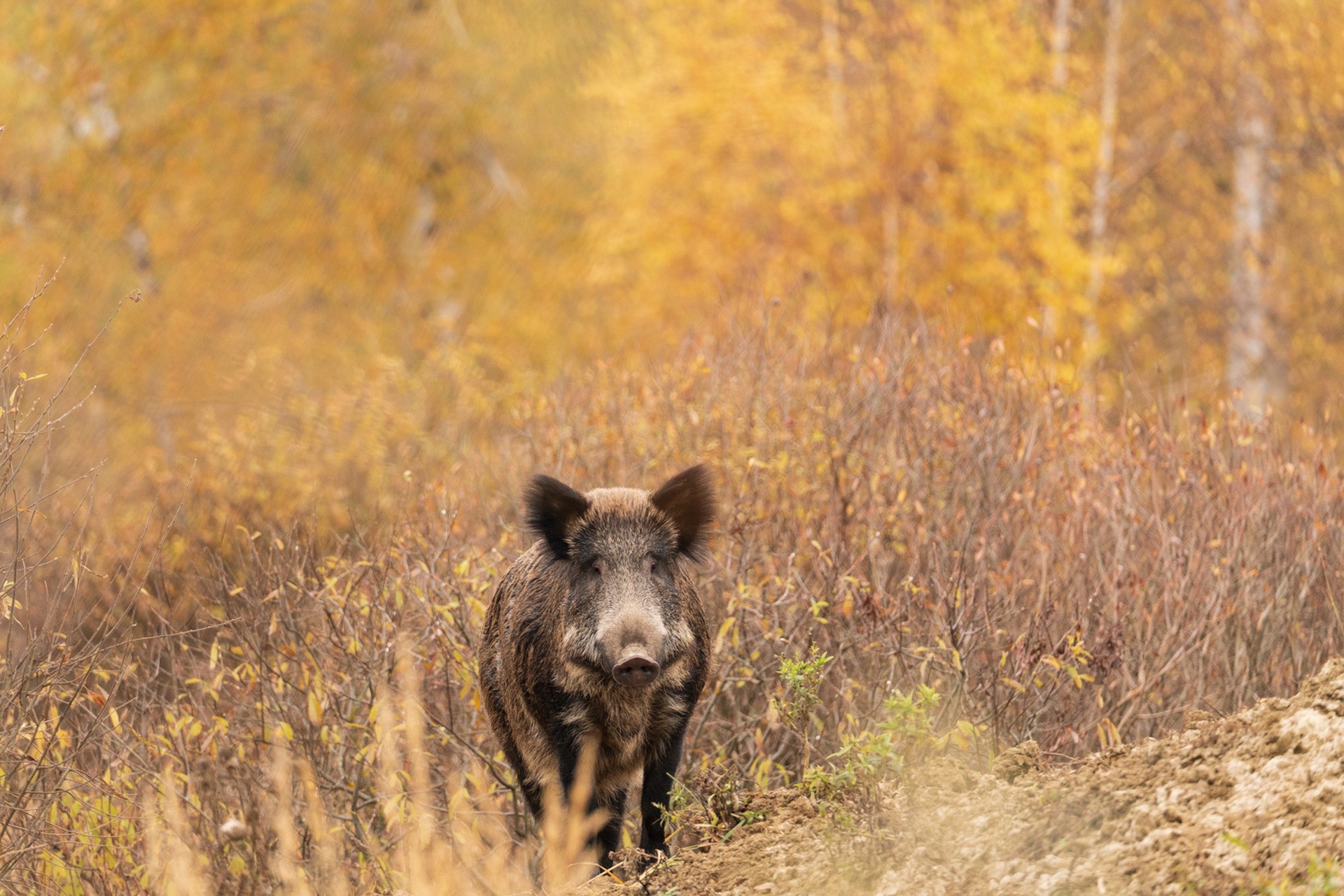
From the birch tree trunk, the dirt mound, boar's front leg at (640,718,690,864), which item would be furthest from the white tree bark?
the dirt mound

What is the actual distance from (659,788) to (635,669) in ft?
2.17

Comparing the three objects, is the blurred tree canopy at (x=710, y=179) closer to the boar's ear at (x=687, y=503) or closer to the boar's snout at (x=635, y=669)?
the boar's ear at (x=687, y=503)

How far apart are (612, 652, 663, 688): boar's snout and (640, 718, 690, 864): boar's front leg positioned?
0.51 meters

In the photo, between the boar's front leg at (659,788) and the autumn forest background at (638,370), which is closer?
the boar's front leg at (659,788)

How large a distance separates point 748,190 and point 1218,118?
6.07 m

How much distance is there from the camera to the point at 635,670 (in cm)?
483

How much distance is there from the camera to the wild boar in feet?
17.1

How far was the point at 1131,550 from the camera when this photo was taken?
7.50m

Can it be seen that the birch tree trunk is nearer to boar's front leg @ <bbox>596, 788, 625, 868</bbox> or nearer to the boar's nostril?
boar's front leg @ <bbox>596, 788, 625, 868</bbox>

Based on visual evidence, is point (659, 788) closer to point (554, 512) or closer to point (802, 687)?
point (802, 687)

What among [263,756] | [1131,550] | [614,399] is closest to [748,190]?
[614,399]

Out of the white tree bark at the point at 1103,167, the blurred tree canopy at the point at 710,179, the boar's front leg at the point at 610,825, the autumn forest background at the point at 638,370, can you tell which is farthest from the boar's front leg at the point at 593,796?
the white tree bark at the point at 1103,167

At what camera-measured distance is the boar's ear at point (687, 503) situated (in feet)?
17.8

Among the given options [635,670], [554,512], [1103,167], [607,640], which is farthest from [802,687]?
[1103,167]
